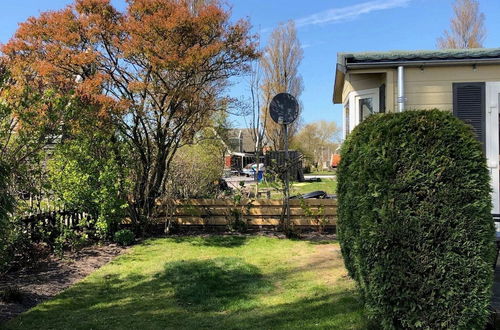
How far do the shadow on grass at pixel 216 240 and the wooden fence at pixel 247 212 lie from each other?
1.96 ft

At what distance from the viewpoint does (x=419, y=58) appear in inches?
221

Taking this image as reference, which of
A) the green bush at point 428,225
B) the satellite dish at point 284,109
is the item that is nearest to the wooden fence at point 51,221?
the satellite dish at point 284,109

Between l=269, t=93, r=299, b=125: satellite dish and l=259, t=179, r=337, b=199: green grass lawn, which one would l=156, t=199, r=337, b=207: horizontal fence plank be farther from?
l=269, t=93, r=299, b=125: satellite dish

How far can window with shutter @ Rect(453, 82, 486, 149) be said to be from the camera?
A: 5664mm

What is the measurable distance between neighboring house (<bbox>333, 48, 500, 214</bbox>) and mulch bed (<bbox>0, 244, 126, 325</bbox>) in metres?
4.75

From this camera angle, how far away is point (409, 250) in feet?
8.78

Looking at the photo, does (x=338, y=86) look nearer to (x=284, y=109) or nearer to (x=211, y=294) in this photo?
(x=284, y=109)

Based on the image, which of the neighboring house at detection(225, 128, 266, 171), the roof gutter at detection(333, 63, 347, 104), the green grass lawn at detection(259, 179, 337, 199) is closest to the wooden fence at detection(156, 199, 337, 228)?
the green grass lawn at detection(259, 179, 337, 199)

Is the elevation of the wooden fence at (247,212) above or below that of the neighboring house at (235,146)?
below

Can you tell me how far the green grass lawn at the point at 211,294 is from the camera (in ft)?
12.2

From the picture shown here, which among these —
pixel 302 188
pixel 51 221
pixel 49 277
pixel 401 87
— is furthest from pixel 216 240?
pixel 302 188

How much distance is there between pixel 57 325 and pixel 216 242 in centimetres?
390

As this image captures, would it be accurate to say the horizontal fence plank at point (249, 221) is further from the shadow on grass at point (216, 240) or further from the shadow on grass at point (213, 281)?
the shadow on grass at point (213, 281)

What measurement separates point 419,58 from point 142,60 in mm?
4936
